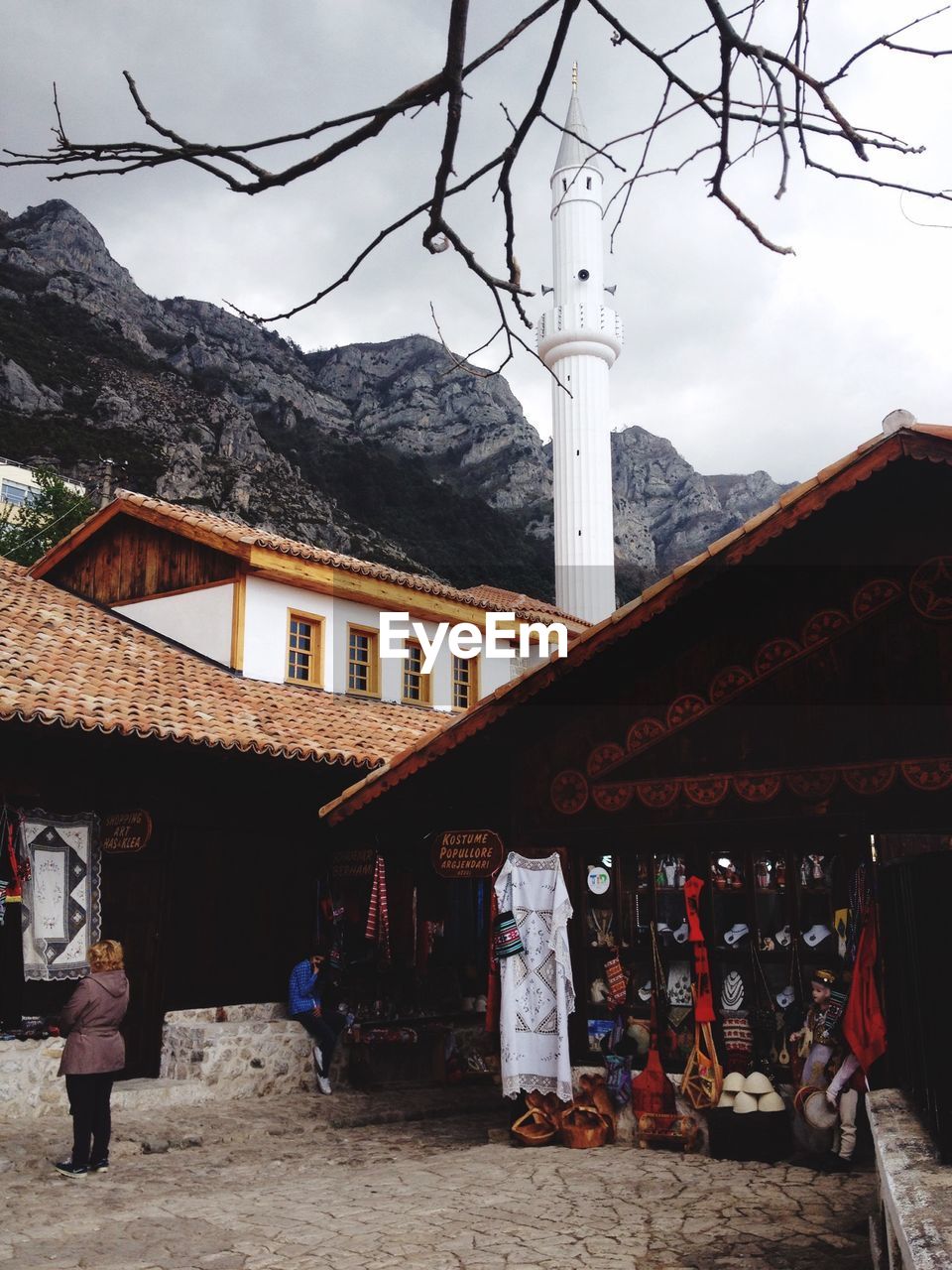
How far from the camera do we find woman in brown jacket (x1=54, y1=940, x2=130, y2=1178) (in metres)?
7.30

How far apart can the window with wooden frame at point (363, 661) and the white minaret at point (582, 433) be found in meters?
21.5

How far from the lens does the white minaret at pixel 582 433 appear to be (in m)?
38.4

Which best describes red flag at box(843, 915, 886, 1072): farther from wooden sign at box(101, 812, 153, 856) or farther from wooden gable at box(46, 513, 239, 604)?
wooden gable at box(46, 513, 239, 604)

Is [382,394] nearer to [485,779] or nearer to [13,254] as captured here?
[13,254]

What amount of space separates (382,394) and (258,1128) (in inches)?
3263

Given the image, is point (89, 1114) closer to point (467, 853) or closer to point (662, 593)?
point (467, 853)

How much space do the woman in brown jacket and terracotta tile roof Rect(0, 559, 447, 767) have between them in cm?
256

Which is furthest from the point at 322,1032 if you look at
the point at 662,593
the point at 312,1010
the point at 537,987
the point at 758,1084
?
the point at 662,593

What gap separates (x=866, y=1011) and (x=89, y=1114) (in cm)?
549

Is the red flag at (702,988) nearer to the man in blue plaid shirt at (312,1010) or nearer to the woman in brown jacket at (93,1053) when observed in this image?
the woman in brown jacket at (93,1053)

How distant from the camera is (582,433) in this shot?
38438 mm

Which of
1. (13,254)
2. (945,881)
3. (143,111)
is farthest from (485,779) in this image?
(13,254)

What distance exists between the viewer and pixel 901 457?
21.6 ft

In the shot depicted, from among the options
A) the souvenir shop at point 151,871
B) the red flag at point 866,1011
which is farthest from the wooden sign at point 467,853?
the red flag at point 866,1011
